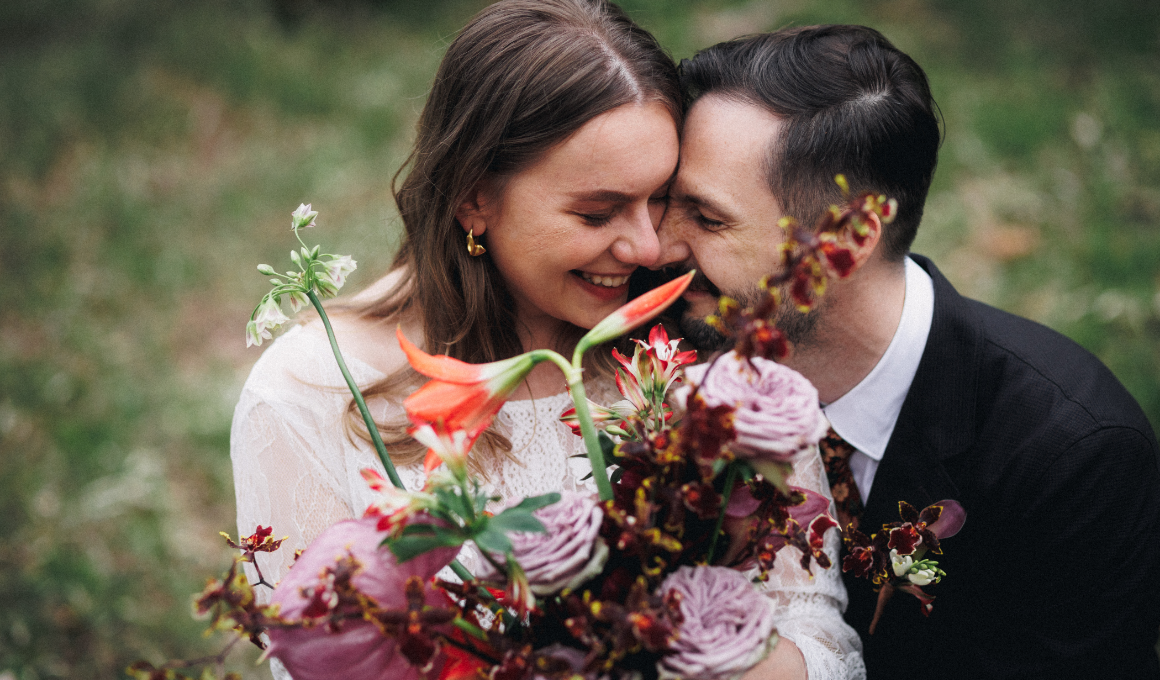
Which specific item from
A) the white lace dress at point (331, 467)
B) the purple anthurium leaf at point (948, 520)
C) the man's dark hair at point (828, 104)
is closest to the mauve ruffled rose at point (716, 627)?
the purple anthurium leaf at point (948, 520)

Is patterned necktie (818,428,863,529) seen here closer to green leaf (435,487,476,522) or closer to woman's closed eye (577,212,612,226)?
woman's closed eye (577,212,612,226)

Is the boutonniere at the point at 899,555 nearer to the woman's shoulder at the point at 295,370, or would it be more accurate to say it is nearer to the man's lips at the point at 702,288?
the man's lips at the point at 702,288

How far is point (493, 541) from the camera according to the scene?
869 mm

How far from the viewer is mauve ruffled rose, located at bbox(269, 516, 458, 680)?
0.89 m

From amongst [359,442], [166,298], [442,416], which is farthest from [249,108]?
[442,416]

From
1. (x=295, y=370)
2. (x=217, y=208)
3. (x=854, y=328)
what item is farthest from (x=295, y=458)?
(x=217, y=208)

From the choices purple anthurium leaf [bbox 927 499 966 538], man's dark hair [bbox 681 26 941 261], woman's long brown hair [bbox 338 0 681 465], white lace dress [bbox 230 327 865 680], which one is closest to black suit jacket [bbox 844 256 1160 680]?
white lace dress [bbox 230 327 865 680]

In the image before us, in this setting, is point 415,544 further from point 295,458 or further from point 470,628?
point 295,458

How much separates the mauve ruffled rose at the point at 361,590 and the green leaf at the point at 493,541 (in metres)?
0.09

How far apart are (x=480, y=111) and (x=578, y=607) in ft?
A: 3.91

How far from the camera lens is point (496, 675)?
0.90m

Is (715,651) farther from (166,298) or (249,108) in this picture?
(249,108)

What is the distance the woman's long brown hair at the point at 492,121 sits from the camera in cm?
168

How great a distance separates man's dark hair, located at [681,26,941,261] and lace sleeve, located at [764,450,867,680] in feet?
2.29
